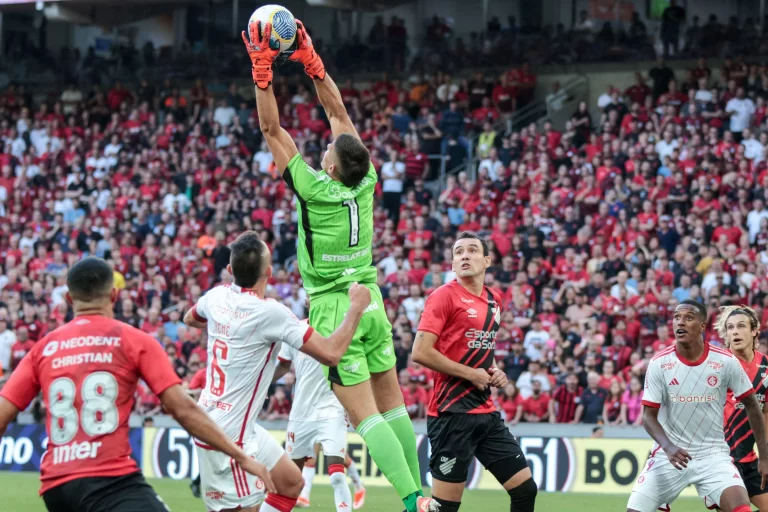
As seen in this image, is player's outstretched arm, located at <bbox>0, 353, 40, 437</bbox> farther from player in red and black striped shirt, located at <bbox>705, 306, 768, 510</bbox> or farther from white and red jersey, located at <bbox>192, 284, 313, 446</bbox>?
player in red and black striped shirt, located at <bbox>705, 306, 768, 510</bbox>

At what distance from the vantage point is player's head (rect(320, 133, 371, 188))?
25.9 ft

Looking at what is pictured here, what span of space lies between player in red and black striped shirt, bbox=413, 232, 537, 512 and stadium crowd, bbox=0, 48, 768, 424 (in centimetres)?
747

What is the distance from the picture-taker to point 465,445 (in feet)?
28.4

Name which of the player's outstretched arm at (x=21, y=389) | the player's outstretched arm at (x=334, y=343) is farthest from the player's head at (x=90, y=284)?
the player's outstretched arm at (x=334, y=343)

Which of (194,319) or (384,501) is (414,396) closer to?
(384,501)

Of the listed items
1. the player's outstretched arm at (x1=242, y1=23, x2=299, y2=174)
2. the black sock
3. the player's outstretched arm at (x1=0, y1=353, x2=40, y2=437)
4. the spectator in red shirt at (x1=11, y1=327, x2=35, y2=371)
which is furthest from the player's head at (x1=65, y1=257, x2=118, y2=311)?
the spectator in red shirt at (x1=11, y1=327, x2=35, y2=371)

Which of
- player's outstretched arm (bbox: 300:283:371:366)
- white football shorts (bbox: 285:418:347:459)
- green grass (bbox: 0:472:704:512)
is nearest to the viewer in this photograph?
player's outstretched arm (bbox: 300:283:371:366)

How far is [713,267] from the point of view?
60.0ft

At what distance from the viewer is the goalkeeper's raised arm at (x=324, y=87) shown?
828 centimetres

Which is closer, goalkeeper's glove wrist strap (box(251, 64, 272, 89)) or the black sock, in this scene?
goalkeeper's glove wrist strap (box(251, 64, 272, 89))

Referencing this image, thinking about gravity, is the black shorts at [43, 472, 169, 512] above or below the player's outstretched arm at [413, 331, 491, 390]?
below

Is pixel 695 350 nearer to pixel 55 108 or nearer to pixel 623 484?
pixel 623 484

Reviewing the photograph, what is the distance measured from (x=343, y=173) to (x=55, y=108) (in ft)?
80.7

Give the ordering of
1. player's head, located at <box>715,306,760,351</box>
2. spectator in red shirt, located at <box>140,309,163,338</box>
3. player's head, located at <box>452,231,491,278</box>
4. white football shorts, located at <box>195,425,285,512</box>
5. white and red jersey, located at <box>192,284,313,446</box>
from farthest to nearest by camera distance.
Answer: spectator in red shirt, located at <box>140,309,163,338</box>, player's head, located at <box>715,306,760,351</box>, player's head, located at <box>452,231,491,278</box>, white football shorts, located at <box>195,425,285,512</box>, white and red jersey, located at <box>192,284,313,446</box>
